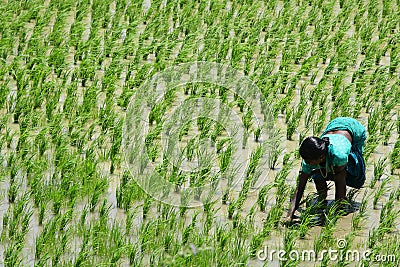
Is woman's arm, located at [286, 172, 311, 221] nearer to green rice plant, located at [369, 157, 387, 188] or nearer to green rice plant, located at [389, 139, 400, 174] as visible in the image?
green rice plant, located at [369, 157, 387, 188]

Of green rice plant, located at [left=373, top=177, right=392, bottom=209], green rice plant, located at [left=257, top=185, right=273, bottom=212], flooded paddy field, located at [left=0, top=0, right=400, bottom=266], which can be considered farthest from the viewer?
green rice plant, located at [left=373, top=177, right=392, bottom=209]

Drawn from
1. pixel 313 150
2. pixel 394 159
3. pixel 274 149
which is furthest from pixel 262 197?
pixel 394 159

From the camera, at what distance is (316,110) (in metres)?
6.75

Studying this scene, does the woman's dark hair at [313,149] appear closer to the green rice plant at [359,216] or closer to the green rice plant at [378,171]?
the green rice plant at [359,216]

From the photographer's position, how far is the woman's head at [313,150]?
5.00 meters

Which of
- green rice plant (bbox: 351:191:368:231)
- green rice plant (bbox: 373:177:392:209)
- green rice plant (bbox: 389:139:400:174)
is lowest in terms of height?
green rice plant (bbox: 351:191:368:231)

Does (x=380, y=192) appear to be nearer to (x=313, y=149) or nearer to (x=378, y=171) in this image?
(x=378, y=171)

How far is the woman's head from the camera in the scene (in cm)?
500

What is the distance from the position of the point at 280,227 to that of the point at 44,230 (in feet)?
4.90

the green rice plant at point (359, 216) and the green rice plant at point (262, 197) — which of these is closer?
the green rice plant at point (359, 216)

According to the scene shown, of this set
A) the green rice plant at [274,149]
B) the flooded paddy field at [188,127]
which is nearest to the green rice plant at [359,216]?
the flooded paddy field at [188,127]

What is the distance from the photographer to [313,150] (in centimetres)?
500

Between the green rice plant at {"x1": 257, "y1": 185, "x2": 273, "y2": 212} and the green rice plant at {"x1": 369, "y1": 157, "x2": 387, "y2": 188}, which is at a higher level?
the green rice plant at {"x1": 369, "y1": 157, "x2": 387, "y2": 188}

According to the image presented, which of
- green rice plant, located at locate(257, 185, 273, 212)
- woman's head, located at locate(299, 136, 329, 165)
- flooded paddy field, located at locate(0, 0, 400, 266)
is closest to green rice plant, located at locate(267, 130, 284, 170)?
flooded paddy field, located at locate(0, 0, 400, 266)
